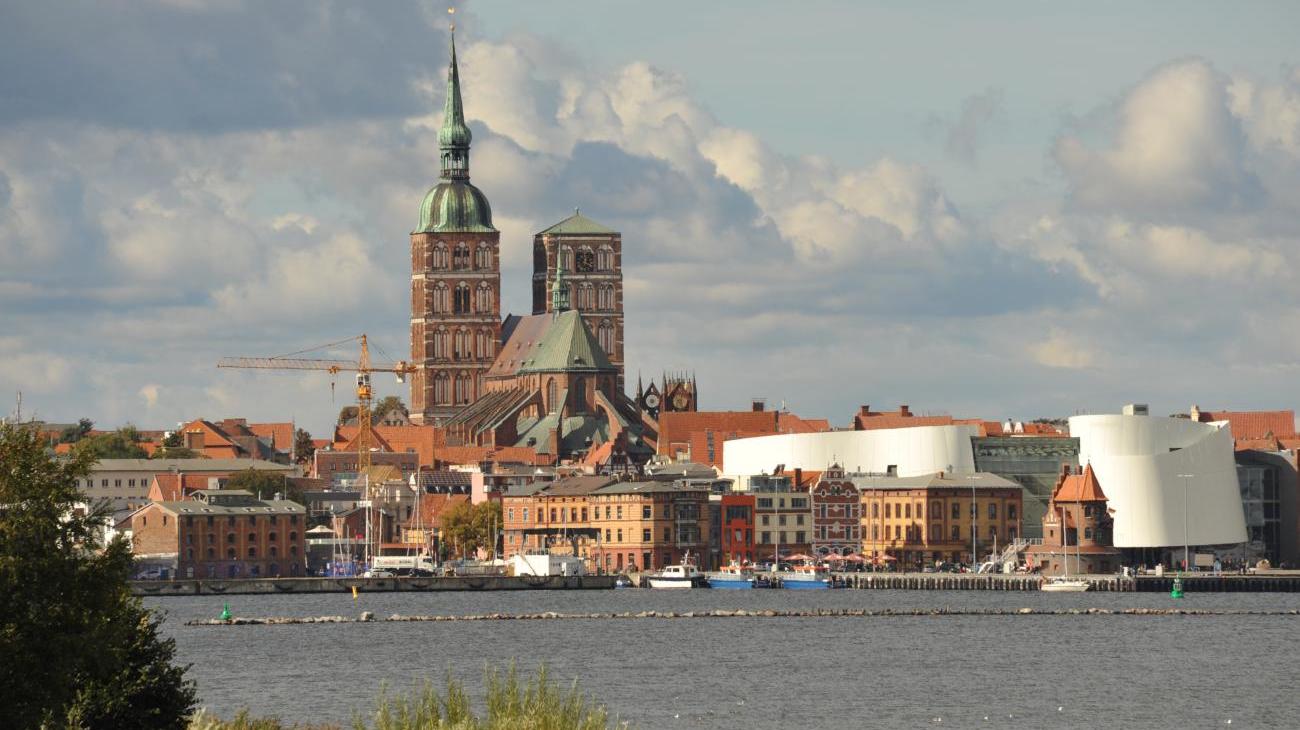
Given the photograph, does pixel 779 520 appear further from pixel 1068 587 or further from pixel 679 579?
pixel 1068 587

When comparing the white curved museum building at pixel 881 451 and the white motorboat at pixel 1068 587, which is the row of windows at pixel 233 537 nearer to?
the white curved museum building at pixel 881 451

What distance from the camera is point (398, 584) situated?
164625 millimetres

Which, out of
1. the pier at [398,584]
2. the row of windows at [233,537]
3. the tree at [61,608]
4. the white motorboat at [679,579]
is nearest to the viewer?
the tree at [61,608]

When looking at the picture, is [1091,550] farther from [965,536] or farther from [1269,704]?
[1269,704]

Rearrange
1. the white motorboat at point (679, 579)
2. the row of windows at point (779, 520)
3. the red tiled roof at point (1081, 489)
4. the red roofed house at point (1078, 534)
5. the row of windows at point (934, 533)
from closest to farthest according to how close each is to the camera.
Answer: the white motorboat at point (679, 579) < the red roofed house at point (1078, 534) < the red tiled roof at point (1081, 489) < the row of windows at point (934, 533) < the row of windows at point (779, 520)

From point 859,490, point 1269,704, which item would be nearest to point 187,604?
point 859,490

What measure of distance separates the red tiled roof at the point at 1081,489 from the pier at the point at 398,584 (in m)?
29.9

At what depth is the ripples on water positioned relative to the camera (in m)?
74.1

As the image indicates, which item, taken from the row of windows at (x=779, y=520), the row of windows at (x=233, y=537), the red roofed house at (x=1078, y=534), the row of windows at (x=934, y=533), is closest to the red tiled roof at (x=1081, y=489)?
the red roofed house at (x=1078, y=534)

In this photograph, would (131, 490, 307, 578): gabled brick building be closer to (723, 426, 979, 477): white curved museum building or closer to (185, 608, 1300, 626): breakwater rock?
(723, 426, 979, 477): white curved museum building

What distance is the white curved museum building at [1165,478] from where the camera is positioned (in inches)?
6722

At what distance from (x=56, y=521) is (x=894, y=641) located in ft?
217

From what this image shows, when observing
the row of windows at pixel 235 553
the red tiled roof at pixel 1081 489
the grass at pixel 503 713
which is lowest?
the grass at pixel 503 713

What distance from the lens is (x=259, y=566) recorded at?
17662cm
